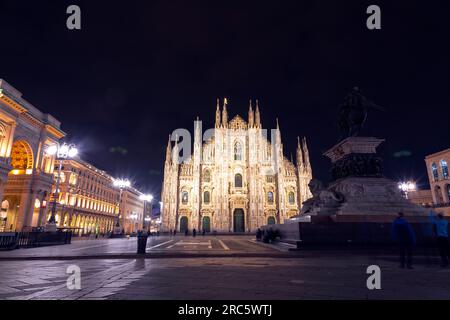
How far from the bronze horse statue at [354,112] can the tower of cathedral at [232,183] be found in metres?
31.5

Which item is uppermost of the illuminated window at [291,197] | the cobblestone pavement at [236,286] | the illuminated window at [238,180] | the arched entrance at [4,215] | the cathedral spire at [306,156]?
the cathedral spire at [306,156]

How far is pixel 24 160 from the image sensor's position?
26688 mm

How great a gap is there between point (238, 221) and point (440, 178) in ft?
116

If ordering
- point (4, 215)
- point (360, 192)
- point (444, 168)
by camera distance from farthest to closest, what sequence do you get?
point (444, 168), point (4, 215), point (360, 192)

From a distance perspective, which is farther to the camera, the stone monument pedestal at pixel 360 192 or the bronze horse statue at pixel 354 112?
the bronze horse statue at pixel 354 112

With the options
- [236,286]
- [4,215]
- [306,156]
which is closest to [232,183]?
[306,156]

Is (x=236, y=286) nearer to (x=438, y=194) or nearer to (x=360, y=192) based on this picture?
(x=360, y=192)

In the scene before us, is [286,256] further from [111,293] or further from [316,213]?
[111,293]

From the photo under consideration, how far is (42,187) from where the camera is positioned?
27.1m

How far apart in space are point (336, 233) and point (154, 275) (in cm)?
770

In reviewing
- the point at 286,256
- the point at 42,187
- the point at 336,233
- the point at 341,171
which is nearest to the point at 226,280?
the point at 286,256

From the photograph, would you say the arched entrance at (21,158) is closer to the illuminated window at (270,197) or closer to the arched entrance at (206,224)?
the arched entrance at (206,224)

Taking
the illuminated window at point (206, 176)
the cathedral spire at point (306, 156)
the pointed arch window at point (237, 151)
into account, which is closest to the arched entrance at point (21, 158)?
the illuminated window at point (206, 176)

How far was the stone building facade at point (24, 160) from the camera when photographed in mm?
22766
